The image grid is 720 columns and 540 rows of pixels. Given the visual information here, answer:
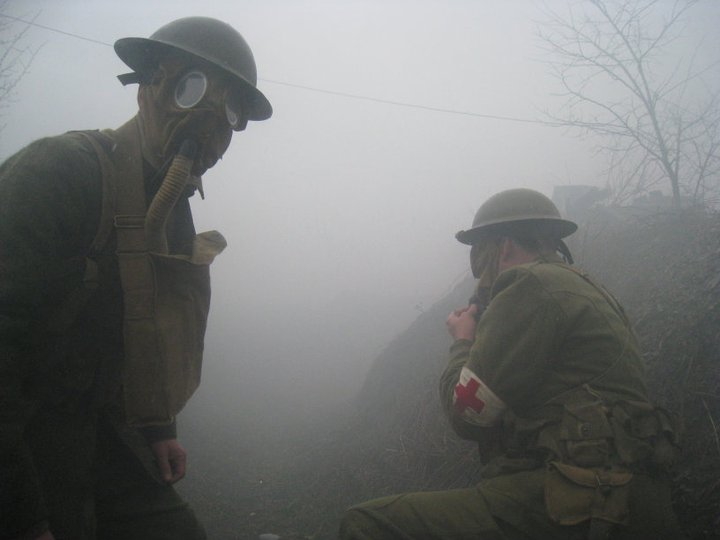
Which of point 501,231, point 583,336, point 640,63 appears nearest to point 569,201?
point 640,63

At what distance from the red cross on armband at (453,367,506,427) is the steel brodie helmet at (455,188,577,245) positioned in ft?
3.79

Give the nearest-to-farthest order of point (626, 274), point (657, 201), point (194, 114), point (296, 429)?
1. point (194, 114)
2. point (626, 274)
3. point (657, 201)
4. point (296, 429)

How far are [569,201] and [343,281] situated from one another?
25604 mm

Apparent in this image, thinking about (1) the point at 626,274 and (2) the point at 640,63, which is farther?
(2) the point at 640,63

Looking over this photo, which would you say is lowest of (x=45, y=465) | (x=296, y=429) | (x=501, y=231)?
(x=296, y=429)

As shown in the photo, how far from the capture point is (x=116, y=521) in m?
1.63

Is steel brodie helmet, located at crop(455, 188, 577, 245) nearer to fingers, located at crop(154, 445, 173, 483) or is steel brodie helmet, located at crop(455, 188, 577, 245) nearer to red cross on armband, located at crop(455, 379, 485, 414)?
red cross on armband, located at crop(455, 379, 485, 414)

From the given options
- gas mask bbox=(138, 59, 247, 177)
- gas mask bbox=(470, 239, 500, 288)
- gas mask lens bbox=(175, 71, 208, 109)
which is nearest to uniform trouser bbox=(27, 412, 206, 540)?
gas mask bbox=(138, 59, 247, 177)

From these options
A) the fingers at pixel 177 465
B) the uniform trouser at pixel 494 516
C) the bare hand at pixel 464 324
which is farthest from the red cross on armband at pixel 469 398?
the fingers at pixel 177 465

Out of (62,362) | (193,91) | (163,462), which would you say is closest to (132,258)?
(62,362)

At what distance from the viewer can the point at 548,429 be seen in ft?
5.58

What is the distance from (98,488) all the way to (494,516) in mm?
1746

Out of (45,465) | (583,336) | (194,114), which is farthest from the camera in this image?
(583,336)

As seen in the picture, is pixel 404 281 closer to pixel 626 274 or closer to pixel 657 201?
pixel 657 201
